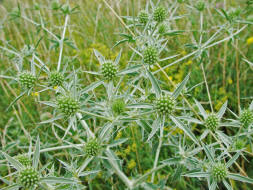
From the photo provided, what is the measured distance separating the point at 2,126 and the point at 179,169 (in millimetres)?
1961

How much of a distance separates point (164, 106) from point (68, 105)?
19.9 inches

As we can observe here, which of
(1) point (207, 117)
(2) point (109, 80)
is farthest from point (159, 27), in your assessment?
(1) point (207, 117)

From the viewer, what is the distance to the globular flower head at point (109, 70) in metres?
1.25

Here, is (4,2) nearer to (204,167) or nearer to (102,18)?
(102,18)

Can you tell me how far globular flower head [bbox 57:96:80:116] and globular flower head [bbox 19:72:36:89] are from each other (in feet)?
0.99

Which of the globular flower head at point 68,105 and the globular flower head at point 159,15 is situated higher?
the globular flower head at point 159,15

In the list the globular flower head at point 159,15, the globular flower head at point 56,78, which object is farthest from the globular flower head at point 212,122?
the globular flower head at point 56,78

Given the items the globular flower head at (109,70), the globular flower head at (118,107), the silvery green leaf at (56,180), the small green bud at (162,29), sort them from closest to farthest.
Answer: the silvery green leaf at (56,180)
the globular flower head at (118,107)
the globular flower head at (109,70)
the small green bud at (162,29)

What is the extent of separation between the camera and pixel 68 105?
1.17 metres

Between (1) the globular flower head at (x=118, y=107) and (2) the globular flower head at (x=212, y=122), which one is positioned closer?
(1) the globular flower head at (x=118, y=107)

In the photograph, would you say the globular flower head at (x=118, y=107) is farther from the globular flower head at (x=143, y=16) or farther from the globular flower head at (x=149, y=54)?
the globular flower head at (x=143, y=16)

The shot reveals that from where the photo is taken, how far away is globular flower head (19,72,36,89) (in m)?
1.35

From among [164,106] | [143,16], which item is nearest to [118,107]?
[164,106]

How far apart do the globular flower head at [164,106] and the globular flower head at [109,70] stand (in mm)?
295
